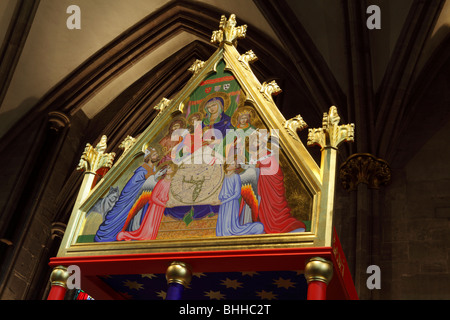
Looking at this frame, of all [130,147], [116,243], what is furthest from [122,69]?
[116,243]

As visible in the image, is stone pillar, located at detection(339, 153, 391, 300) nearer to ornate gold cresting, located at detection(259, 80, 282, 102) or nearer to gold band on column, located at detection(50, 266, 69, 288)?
ornate gold cresting, located at detection(259, 80, 282, 102)

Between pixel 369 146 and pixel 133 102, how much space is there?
5.84 m

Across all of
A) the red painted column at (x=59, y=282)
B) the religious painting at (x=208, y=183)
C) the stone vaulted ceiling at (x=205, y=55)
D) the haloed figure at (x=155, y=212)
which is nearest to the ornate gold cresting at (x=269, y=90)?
the religious painting at (x=208, y=183)

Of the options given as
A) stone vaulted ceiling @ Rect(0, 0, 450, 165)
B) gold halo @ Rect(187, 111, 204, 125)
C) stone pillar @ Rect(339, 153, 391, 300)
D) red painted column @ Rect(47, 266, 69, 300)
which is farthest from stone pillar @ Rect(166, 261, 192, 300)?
stone vaulted ceiling @ Rect(0, 0, 450, 165)

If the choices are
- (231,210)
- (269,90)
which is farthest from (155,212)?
(269,90)

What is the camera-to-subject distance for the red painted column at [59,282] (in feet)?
15.4

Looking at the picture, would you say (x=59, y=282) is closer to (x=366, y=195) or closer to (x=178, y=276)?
(x=178, y=276)

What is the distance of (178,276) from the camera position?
4469 mm

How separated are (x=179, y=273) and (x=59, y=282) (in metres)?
0.97

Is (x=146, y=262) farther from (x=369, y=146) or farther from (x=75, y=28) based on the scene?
(x=75, y=28)

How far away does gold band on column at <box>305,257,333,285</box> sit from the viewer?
412 centimetres

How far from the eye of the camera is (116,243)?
191 inches

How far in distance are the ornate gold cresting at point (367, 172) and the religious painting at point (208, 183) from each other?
438 cm

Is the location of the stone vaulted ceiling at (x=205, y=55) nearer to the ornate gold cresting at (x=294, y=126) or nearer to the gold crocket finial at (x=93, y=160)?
the ornate gold cresting at (x=294, y=126)
